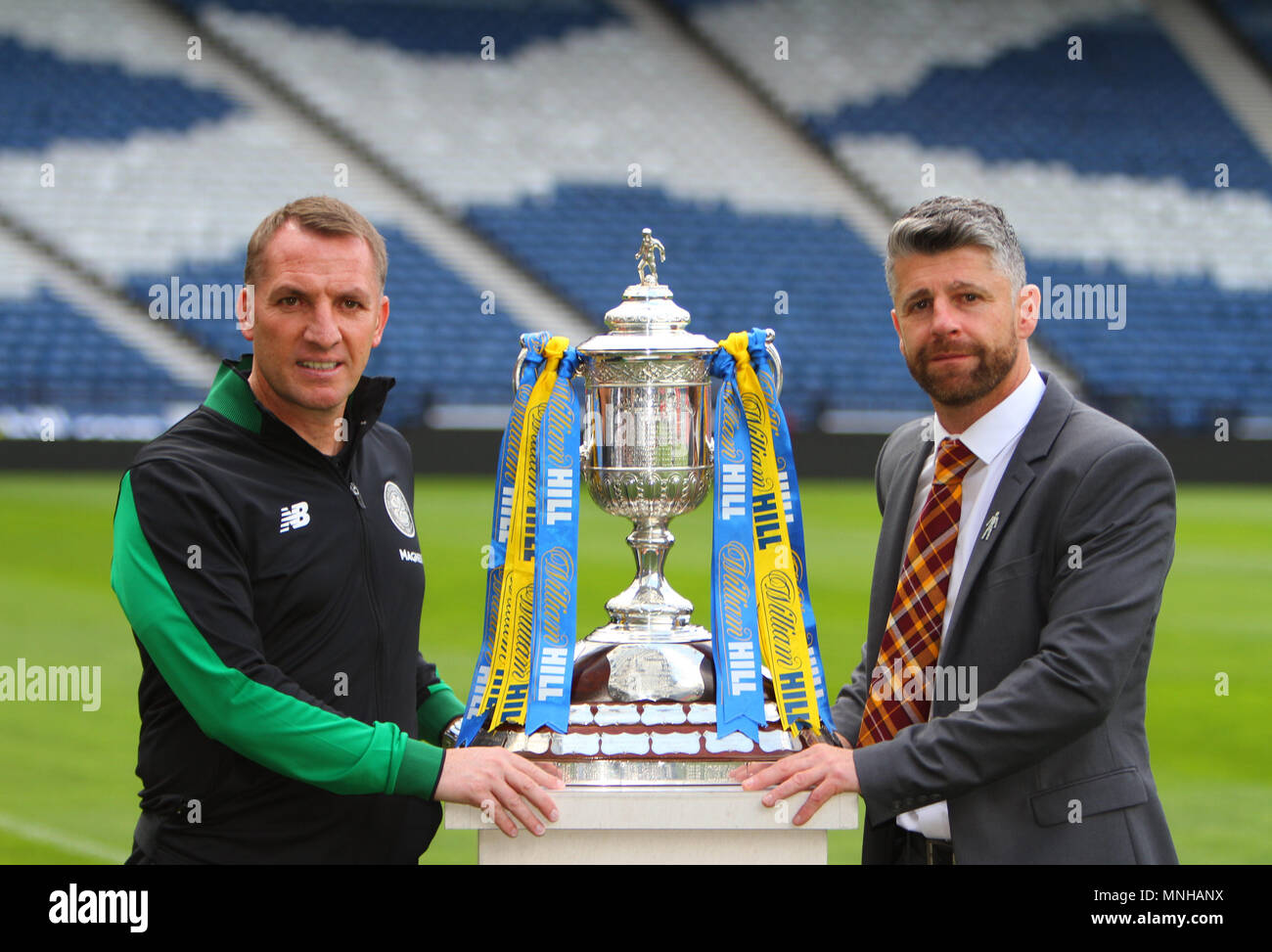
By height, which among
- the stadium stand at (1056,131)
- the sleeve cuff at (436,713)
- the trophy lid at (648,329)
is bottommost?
the sleeve cuff at (436,713)

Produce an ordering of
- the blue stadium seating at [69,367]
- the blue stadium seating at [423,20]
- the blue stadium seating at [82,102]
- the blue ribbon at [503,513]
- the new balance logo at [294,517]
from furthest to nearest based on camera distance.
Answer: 1. the blue stadium seating at [423,20]
2. the blue stadium seating at [82,102]
3. the blue stadium seating at [69,367]
4. the blue ribbon at [503,513]
5. the new balance logo at [294,517]

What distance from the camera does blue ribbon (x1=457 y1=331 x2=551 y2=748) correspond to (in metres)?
2.01

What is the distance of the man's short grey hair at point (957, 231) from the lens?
1929 mm

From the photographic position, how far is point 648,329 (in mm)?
2027

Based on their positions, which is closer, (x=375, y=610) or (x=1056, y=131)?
(x=375, y=610)

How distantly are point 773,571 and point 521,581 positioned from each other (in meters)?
0.35

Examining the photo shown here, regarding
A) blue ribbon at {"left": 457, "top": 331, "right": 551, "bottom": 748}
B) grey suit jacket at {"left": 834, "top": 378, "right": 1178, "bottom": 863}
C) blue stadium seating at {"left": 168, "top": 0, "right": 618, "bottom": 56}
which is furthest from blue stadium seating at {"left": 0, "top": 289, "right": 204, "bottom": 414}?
grey suit jacket at {"left": 834, "top": 378, "right": 1178, "bottom": 863}

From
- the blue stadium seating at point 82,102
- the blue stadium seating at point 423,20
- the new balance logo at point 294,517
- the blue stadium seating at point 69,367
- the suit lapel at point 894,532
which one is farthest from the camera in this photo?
the blue stadium seating at point 423,20

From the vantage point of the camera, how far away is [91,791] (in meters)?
4.49

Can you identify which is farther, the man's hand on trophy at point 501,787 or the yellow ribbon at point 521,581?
the yellow ribbon at point 521,581

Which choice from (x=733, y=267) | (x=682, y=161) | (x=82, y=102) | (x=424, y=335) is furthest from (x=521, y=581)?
(x=82, y=102)

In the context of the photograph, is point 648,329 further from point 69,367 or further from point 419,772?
point 69,367

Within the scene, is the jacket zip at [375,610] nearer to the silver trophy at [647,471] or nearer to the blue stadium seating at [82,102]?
the silver trophy at [647,471]

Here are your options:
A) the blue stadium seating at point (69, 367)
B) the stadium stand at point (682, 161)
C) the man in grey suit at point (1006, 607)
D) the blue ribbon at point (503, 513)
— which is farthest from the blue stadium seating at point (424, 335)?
the man in grey suit at point (1006, 607)
